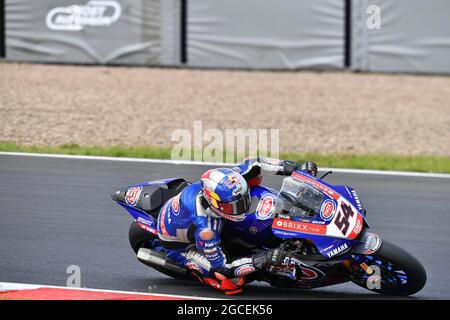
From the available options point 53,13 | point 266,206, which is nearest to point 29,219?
point 266,206

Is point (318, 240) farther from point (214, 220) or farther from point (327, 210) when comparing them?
point (214, 220)

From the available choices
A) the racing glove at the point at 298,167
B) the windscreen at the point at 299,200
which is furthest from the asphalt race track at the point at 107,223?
the racing glove at the point at 298,167

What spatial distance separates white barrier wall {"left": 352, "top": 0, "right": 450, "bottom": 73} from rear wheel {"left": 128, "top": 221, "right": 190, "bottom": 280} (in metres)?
9.99

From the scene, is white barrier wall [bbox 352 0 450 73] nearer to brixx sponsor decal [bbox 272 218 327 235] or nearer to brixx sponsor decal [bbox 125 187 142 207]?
brixx sponsor decal [bbox 125 187 142 207]

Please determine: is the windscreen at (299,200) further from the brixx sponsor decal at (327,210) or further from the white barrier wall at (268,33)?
the white barrier wall at (268,33)

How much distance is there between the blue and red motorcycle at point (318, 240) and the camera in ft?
22.9

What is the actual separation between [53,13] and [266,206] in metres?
11.2

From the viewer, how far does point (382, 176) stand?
39.2ft

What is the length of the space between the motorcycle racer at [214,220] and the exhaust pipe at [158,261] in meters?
0.05

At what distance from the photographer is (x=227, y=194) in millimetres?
6965

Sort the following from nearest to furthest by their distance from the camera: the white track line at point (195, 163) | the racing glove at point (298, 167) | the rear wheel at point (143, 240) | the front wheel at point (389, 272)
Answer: the front wheel at point (389, 272) < the racing glove at point (298, 167) < the rear wheel at point (143, 240) < the white track line at point (195, 163)

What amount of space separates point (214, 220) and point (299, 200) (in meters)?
0.68

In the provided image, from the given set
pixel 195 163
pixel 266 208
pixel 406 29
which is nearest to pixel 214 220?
pixel 266 208

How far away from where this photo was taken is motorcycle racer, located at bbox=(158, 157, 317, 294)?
7.04 meters
